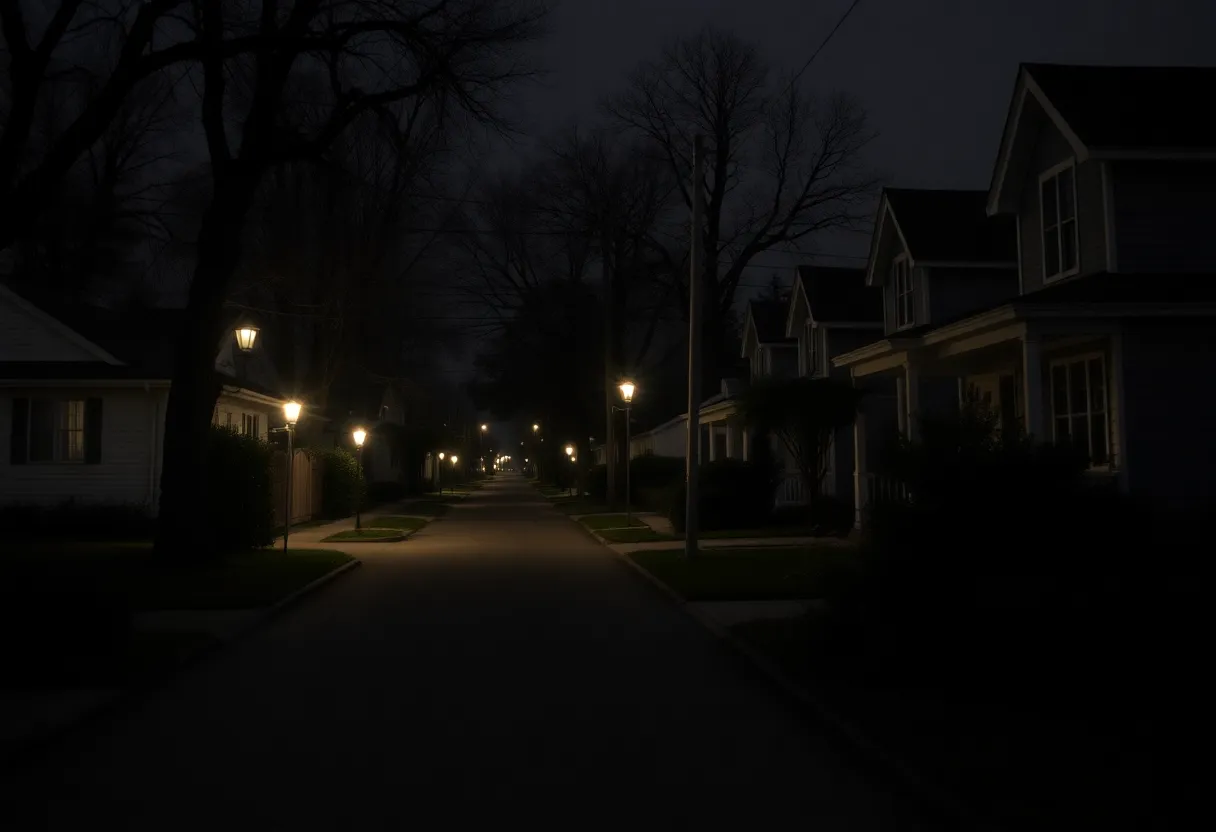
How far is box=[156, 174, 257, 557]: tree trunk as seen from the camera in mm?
19156

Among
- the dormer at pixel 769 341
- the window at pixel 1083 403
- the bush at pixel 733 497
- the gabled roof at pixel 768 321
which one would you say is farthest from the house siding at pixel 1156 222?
the gabled roof at pixel 768 321

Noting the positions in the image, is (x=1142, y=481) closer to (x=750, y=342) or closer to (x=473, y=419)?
(x=750, y=342)

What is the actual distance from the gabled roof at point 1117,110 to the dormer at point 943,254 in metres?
3.36

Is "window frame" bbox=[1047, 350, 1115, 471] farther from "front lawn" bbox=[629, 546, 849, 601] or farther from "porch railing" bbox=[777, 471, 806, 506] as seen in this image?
"porch railing" bbox=[777, 471, 806, 506]

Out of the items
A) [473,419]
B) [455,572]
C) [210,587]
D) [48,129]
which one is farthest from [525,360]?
[473,419]

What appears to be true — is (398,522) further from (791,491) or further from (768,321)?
(768,321)

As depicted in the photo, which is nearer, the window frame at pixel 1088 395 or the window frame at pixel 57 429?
the window frame at pixel 1088 395

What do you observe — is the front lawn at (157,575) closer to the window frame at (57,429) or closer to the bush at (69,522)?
the bush at (69,522)

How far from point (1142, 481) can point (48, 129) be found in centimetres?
3272

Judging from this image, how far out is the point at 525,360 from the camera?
54188 millimetres

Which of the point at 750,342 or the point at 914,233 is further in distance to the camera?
the point at 750,342

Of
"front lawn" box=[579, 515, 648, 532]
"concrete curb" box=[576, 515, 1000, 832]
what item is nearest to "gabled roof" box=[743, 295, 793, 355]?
"front lawn" box=[579, 515, 648, 532]

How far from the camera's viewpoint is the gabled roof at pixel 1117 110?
18109mm

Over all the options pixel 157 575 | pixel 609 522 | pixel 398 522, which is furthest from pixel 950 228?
pixel 398 522
